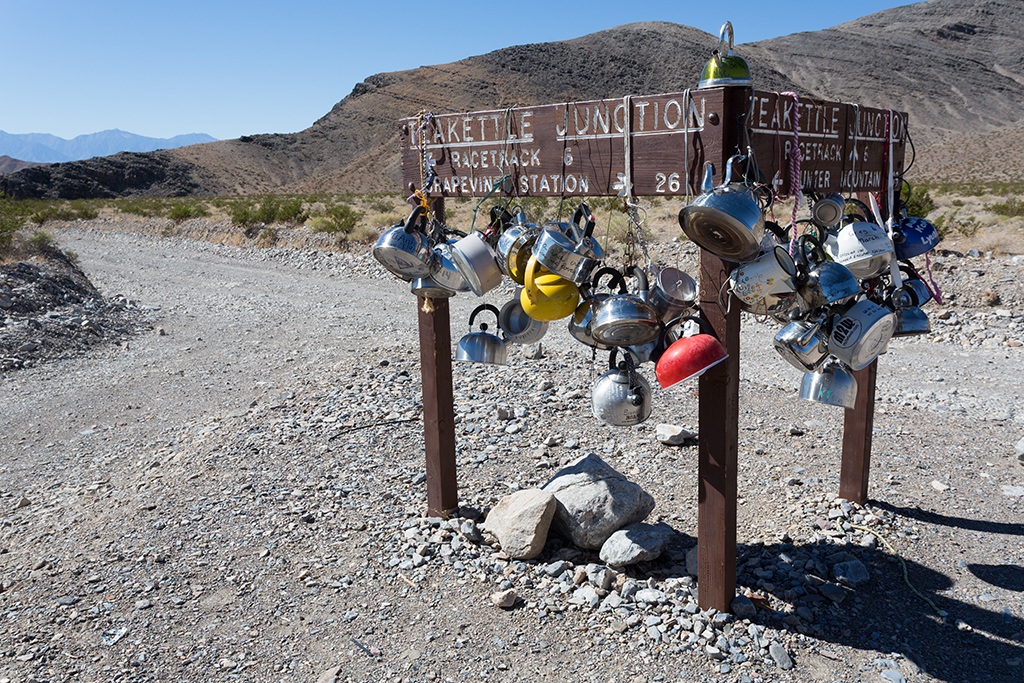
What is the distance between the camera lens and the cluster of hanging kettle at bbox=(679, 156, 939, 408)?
93.0 inches

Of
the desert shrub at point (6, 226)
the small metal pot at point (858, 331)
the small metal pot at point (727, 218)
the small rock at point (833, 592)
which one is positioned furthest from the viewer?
the desert shrub at point (6, 226)

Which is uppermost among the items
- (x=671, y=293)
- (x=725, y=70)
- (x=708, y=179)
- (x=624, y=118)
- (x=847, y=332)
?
(x=725, y=70)

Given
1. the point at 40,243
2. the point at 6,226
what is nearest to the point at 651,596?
the point at 40,243

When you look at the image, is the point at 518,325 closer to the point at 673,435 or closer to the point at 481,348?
the point at 481,348

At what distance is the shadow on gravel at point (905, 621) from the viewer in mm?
2814

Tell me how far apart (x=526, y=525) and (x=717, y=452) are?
1.12 metres

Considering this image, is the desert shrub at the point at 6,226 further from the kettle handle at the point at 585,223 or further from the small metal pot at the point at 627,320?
the small metal pot at the point at 627,320

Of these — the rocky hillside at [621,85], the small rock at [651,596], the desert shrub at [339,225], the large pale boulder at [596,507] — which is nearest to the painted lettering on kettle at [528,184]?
Answer: the large pale boulder at [596,507]

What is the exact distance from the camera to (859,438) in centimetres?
387

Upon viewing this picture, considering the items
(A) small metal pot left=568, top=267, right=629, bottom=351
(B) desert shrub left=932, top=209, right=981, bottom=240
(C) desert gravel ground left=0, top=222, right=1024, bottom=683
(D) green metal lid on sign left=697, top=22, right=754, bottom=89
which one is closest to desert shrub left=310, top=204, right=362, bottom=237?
(C) desert gravel ground left=0, top=222, right=1024, bottom=683

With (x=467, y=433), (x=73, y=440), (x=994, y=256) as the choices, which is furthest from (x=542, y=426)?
(x=994, y=256)

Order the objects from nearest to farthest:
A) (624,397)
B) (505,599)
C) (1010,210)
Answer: (624,397), (505,599), (1010,210)

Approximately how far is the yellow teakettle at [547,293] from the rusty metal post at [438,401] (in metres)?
0.83

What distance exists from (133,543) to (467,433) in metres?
2.22
